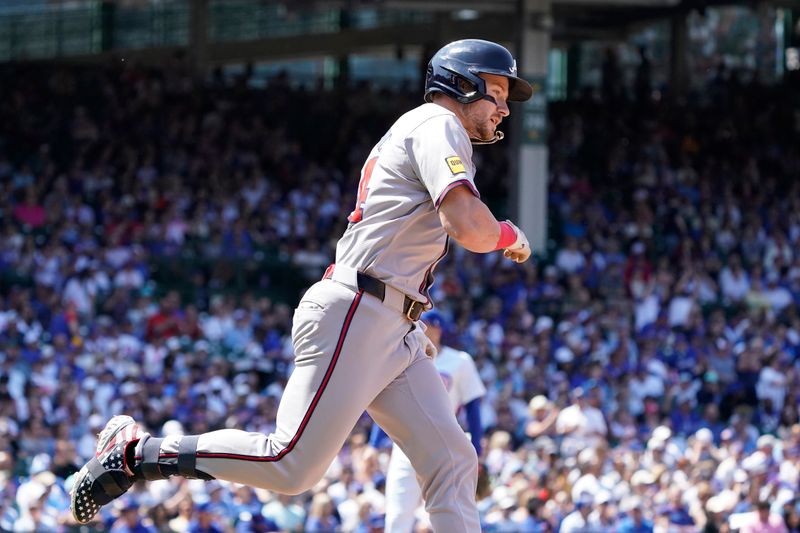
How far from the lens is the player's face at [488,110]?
457 cm

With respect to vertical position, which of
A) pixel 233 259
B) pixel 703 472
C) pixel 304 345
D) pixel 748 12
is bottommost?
pixel 703 472

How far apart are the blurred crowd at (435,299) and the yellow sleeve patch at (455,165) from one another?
2992 mm

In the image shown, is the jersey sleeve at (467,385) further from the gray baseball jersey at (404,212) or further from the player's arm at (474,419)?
the gray baseball jersey at (404,212)

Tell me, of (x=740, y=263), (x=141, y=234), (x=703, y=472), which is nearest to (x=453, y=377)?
(x=703, y=472)

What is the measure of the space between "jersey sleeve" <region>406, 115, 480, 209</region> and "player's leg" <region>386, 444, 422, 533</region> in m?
2.46

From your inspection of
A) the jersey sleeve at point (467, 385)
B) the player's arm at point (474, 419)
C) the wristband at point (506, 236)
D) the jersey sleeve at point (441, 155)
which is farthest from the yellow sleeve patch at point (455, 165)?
the jersey sleeve at point (467, 385)

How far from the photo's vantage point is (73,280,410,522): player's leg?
4.37m

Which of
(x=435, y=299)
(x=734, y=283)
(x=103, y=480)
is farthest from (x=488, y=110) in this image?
(x=734, y=283)

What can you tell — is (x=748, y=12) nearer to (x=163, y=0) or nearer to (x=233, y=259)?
(x=163, y=0)

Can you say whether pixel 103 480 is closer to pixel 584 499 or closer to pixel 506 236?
pixel 506 236

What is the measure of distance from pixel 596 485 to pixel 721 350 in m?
5.39

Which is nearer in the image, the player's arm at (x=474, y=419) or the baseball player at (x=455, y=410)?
the baseball player at (x=455, y=410)

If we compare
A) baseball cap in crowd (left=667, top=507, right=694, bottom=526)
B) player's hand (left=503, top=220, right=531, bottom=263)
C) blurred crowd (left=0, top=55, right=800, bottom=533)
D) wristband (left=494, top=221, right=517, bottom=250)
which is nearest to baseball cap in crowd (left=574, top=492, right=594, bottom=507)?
blurred crowd (left=0, top=55, right=800, bottom=533)

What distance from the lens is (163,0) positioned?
2606 cm
